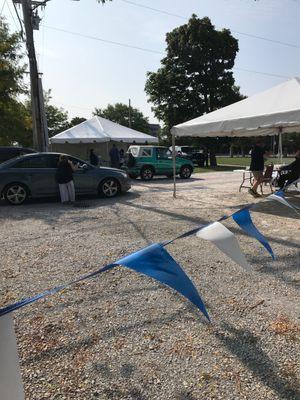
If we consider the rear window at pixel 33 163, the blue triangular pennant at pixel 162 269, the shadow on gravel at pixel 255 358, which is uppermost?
the rear window at pixel 33 163

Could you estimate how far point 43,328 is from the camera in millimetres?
3498

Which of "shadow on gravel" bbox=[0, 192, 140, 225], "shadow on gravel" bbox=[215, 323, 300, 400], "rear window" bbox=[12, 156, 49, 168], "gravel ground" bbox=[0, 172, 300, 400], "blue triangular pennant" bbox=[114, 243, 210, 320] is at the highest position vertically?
"rear window" bbox=[12, 156, 49, 168]

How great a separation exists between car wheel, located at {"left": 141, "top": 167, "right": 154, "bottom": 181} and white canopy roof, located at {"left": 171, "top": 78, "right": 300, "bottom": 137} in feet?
24.3

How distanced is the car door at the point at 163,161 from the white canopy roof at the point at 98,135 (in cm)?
367

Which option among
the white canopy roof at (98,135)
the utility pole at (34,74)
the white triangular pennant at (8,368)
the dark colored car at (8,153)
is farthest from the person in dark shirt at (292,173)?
the white canopy roof at (98,135)

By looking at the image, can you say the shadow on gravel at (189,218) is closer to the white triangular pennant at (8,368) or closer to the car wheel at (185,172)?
the white triangular pennant at (8,368)

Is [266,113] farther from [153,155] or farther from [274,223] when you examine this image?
[153,155]

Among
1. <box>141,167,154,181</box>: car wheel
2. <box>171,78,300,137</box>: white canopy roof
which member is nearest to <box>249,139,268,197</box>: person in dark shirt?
<box>171,78,300,137</box>: white canopy roof

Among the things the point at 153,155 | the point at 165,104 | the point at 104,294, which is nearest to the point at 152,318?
the point at 104,294

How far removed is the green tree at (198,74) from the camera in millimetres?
30000

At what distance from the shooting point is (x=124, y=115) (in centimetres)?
8594

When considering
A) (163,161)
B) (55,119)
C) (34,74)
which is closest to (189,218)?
(34,74)

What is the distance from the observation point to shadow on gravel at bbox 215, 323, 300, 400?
2596 mm

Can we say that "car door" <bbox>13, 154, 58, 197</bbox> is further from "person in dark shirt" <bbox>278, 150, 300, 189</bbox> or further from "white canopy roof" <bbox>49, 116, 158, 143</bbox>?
"white canopy roof" <bbox>49, 116, 158, 143</bbox>
